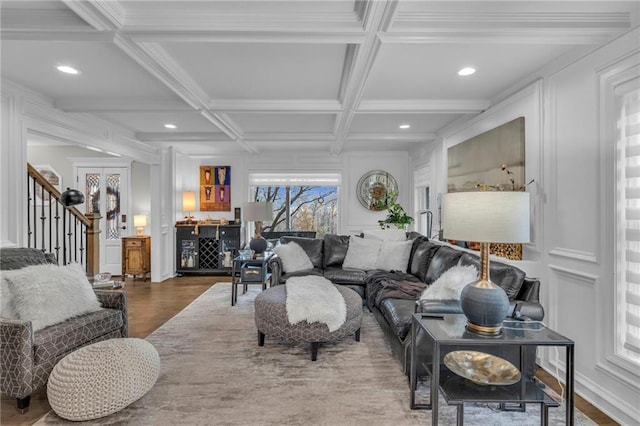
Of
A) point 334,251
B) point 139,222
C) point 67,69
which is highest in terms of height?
point 67,69

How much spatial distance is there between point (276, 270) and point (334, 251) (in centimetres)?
95

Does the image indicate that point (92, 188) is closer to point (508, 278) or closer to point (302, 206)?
point (302, 206)

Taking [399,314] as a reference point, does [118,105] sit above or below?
above

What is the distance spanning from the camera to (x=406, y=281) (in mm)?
3633

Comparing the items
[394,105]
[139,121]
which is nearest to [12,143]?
[139,121]

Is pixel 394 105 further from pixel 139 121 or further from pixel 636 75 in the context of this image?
pixel 139 121

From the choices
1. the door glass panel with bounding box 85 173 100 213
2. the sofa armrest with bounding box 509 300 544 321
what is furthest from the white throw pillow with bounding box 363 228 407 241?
the door glass panel with bounding box 85 173 100 213

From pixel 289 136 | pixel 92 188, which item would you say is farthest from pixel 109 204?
pixel 289 136

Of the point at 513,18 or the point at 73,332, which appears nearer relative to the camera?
the point at 513,18

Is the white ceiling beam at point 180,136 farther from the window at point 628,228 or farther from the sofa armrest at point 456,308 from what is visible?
the window at point 628,228

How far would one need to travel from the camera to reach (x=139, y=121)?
443 centimetres

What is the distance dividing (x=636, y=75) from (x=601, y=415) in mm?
2079

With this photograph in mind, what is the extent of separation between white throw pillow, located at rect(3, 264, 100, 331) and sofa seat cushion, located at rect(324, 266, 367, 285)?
2.50 meters

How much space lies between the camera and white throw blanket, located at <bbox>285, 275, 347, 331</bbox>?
270 centimetres
